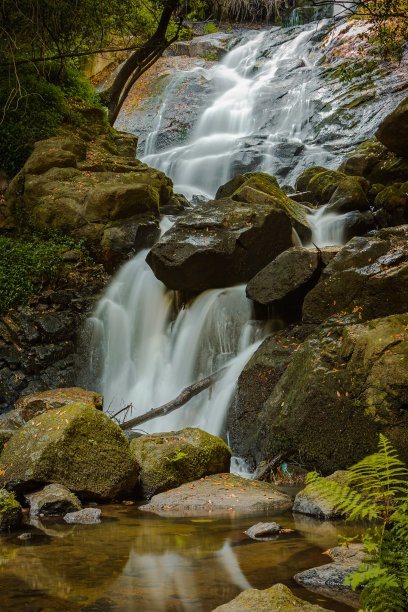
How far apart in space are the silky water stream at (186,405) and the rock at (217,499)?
0.22m

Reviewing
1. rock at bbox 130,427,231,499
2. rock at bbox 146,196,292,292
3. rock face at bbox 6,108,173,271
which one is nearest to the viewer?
rock at bbox 130,427,231,499

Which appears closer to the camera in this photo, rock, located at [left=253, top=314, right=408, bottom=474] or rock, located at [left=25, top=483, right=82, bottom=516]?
rock, located at [left=25, top=483, right=82, bottom=516]

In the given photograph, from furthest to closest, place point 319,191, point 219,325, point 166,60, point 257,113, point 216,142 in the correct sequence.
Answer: point 166,60, point 257,113, point 216,142, point 319,191, point 219,325

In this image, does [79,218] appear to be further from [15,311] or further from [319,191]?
[319,191]

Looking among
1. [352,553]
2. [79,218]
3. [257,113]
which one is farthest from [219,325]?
[257,113]

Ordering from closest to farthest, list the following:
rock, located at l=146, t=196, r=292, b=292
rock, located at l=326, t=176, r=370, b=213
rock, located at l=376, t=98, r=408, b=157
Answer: rock, located at l=146, t=196, r=292, b=292 < rock, located at l=376, t=98, r=408, b=157 < rock, located at l=326, t=176, r=370, b=213

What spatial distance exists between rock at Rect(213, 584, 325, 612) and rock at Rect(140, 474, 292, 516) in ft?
7.80

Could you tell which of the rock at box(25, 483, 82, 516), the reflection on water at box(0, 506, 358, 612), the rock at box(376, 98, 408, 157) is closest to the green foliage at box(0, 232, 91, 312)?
the rock at box(25, 483, 82, 516)

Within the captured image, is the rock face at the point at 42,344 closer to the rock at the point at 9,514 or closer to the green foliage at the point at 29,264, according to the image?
the green foliage at the point at 29,264

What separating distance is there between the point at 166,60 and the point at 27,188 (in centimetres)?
2265

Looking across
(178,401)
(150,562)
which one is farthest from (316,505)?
(178,401)

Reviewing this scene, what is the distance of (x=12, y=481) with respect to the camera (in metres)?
4.98

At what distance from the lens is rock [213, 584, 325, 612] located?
7.54 feet

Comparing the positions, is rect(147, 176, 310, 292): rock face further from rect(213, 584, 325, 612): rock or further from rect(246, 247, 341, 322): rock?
rect(213, 584, 325, 612): rock
